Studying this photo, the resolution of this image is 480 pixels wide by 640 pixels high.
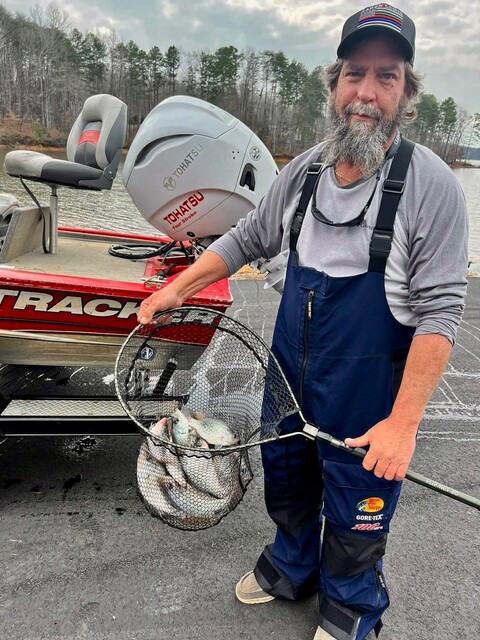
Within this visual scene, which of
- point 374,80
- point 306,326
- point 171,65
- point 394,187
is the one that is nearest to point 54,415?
point 306,326

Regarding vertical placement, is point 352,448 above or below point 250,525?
above

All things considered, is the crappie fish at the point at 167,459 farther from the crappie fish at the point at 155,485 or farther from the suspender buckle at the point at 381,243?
the suspender buckle at the point at 381,243

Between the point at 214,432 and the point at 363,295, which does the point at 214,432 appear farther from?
the point at 363,295

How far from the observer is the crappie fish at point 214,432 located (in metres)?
1.93

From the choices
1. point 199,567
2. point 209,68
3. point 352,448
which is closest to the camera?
point 352,448

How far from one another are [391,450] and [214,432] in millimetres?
835

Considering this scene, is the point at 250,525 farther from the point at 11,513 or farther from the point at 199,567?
the point at 11,513

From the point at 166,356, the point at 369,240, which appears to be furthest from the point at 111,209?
the point at 369,240

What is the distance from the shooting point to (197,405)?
228cm

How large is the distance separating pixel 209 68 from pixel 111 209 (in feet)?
154

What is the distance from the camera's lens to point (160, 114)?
2881 millimetres

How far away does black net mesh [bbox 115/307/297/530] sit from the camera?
70.9 inches

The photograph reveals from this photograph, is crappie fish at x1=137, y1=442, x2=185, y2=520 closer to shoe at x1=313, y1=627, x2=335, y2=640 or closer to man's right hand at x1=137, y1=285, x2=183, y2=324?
man's right hand at x1=137, y1=285, x2=183, y2=324

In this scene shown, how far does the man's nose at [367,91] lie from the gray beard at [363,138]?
0.02 meters
